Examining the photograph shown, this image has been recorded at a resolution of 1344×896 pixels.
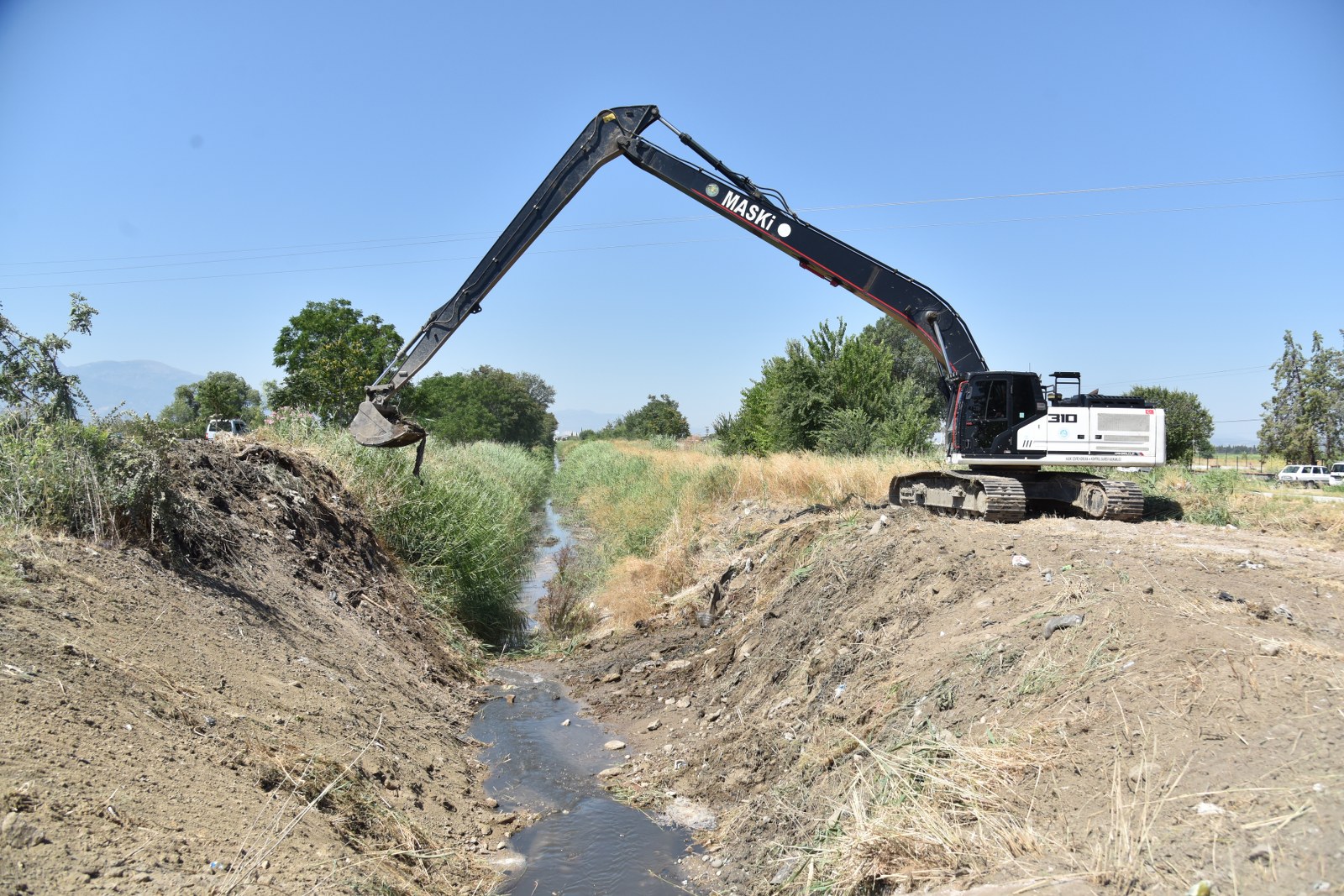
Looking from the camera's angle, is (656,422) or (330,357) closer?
(330,357)

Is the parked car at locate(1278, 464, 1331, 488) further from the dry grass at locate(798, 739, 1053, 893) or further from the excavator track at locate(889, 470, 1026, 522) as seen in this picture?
the dry grass at locate(798, 739, 1053, 893)

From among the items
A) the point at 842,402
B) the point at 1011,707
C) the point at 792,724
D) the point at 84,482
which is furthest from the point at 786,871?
the point at 842,402

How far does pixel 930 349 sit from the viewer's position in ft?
38.9

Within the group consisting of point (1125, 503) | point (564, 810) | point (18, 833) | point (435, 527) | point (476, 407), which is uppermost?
point (476, 407)

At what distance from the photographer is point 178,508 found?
24.1 feet

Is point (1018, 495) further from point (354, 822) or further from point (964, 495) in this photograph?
point (354, 822)

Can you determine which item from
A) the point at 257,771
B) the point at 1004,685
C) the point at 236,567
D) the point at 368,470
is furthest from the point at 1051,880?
the point at 368,470

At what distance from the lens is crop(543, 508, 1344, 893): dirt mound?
11.6 feet

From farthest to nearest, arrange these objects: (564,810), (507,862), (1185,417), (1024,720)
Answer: (1185,417)
(564,810)
(507,862)
(1024,720)

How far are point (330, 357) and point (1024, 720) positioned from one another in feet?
93.0

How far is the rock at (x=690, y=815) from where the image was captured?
22.0 feet

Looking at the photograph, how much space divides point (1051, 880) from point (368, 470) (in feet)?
37.0

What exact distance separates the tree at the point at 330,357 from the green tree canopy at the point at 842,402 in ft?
44.4

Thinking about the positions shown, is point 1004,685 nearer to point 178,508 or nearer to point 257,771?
point 257,771
